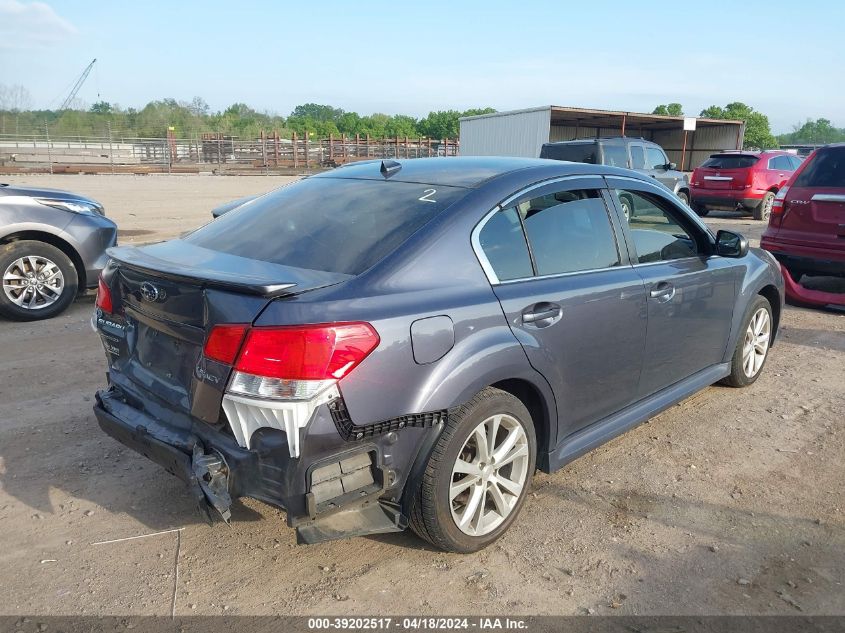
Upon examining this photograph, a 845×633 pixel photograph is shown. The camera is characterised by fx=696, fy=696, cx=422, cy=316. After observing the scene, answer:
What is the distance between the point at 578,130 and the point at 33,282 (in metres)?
33.9

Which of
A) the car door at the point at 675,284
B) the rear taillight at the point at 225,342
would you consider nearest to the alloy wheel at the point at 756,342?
the car door at the point at 675,284

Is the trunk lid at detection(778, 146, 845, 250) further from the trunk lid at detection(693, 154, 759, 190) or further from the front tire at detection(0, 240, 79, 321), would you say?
the trunk lid at detection(693, 154, 759, 190)

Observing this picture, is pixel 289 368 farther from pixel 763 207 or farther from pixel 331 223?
pixel 763 207

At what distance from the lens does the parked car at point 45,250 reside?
663 centimetres

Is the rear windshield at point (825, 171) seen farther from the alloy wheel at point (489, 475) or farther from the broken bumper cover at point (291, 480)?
the broken bumper cover at point (291, 480)

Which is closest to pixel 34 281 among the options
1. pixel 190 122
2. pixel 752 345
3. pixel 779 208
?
pixel 752 345

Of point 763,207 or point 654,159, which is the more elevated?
point 654,159

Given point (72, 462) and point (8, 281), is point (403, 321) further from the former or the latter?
point (8, 281)

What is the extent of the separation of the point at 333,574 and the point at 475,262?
1.44 meters

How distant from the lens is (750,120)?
8031 centimetres

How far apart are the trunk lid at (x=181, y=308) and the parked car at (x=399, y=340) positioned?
11 millimetres

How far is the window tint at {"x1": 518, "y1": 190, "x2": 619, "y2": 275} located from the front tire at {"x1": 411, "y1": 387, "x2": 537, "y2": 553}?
74cm

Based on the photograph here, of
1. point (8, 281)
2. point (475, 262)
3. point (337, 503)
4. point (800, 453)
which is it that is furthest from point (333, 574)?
A: point (8, 281)

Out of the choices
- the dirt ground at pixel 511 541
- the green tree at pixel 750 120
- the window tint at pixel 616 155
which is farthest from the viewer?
the green tree at pixel 750 120
